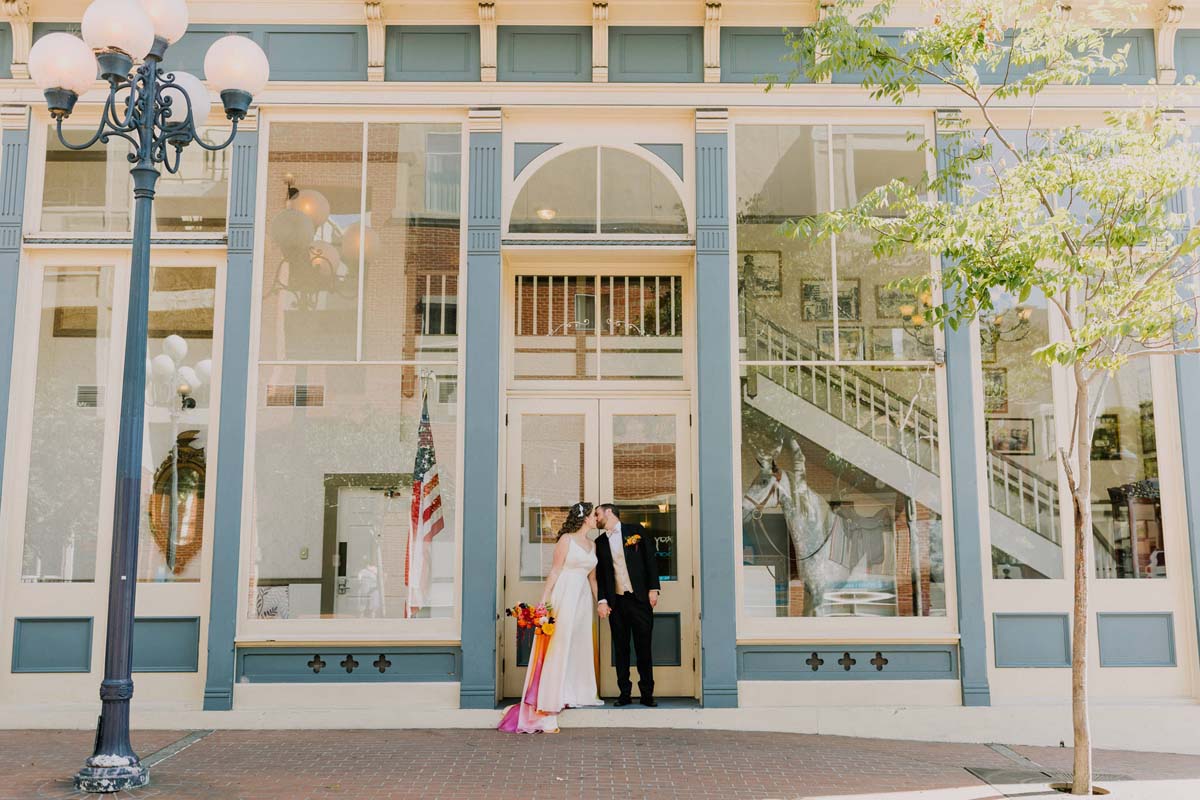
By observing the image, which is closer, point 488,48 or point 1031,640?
point 1031,640

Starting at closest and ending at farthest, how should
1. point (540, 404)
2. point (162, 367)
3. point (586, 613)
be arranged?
point (586, 613), point (162, 367), point (540, 404)

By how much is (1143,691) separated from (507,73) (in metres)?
7.92

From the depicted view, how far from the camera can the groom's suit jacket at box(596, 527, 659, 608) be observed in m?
8.70

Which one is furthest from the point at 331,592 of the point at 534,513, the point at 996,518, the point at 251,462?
the point at 996,518

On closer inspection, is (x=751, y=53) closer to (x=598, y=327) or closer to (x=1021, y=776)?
(x=598, y=327)

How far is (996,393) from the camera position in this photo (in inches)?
350

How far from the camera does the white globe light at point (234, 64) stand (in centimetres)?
631

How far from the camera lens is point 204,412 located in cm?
882

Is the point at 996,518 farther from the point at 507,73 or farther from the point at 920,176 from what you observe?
the point at 507,73

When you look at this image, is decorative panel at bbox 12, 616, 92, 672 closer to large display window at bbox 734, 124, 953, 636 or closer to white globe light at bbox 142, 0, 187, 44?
white globe light at bbox 142, 0, 187, 44

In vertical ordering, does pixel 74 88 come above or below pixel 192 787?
above

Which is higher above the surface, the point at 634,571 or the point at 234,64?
the point at 234,64

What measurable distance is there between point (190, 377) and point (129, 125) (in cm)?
301

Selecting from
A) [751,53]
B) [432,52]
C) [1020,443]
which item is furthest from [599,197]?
[1020,443]
